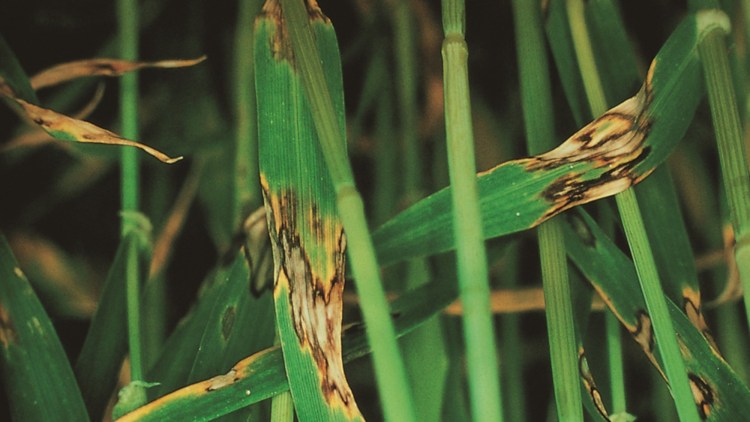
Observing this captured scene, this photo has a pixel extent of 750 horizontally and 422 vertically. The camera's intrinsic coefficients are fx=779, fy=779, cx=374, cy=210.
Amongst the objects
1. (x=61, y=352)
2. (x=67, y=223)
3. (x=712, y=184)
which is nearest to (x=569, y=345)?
(x=61, y=352)

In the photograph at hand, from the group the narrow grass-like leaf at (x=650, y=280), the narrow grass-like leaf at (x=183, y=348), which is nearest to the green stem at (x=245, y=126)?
the narrow grass-like leaf at (x=183, y=348)

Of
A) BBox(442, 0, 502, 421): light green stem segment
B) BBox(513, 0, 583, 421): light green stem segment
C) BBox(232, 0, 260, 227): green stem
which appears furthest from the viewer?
BBox(232, 0, 260, 227): green stem

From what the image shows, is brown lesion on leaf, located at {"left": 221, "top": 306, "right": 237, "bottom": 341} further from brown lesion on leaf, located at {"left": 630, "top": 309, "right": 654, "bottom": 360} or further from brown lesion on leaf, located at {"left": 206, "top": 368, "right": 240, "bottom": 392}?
brown lesion on leaf, located at {"left": 630, "top": 309, "right": 654, "bottom": 360}

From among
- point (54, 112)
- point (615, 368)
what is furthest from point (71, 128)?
point (615, 368)

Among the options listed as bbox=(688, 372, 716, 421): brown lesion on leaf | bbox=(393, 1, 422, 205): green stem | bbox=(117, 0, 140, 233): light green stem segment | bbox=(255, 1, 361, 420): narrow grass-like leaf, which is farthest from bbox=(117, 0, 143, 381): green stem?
bbox=(688, 372, 716, 421): brown lesion on leaf

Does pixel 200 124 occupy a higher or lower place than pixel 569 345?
higher

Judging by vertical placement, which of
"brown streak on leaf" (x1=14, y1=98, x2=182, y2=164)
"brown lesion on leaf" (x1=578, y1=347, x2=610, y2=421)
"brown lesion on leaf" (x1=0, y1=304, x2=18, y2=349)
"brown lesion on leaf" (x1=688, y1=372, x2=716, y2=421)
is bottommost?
"brown lesion on leaf" (x1=688, y1=372, x2=716, y2=421)

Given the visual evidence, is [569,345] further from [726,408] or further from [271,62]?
[271,62]

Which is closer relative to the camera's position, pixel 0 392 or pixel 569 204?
pixel 569 204
